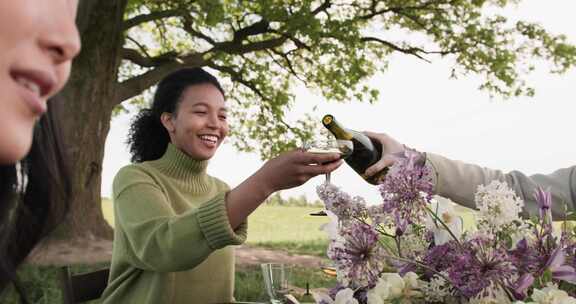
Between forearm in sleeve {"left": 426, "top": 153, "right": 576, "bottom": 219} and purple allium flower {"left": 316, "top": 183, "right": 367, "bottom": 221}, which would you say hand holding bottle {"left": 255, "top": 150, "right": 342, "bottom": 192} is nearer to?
forearm in sleeve {"left": 426, "top": 153, "right": 576, "bottom": 219}

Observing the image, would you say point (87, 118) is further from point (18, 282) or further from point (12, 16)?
point (12, 16)

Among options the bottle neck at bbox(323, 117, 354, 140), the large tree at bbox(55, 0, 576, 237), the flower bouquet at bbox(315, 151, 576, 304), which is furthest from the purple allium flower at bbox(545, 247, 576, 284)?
the large tree at bbox(55, 0, 576, 237)

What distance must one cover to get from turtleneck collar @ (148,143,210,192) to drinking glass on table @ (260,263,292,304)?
3.92 feet

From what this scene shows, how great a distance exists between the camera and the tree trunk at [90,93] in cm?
941

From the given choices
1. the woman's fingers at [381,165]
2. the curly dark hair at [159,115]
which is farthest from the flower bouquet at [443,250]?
the curly dark hair at [159,115]

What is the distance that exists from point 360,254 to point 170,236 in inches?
51.3

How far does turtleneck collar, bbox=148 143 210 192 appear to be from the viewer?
3.18 m

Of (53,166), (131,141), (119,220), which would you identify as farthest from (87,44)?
(53,166)

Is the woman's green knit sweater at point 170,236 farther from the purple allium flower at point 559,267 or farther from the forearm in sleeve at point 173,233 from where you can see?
the purple allium flower at point 559,267

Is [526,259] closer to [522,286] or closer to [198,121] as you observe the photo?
[522,286]

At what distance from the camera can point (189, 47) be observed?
40.7 feet

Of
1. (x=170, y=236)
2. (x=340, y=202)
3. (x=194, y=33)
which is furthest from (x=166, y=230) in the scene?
(x=194, y=33)

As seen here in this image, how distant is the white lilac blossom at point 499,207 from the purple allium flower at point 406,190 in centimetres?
10

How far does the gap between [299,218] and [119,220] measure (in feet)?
41.4
